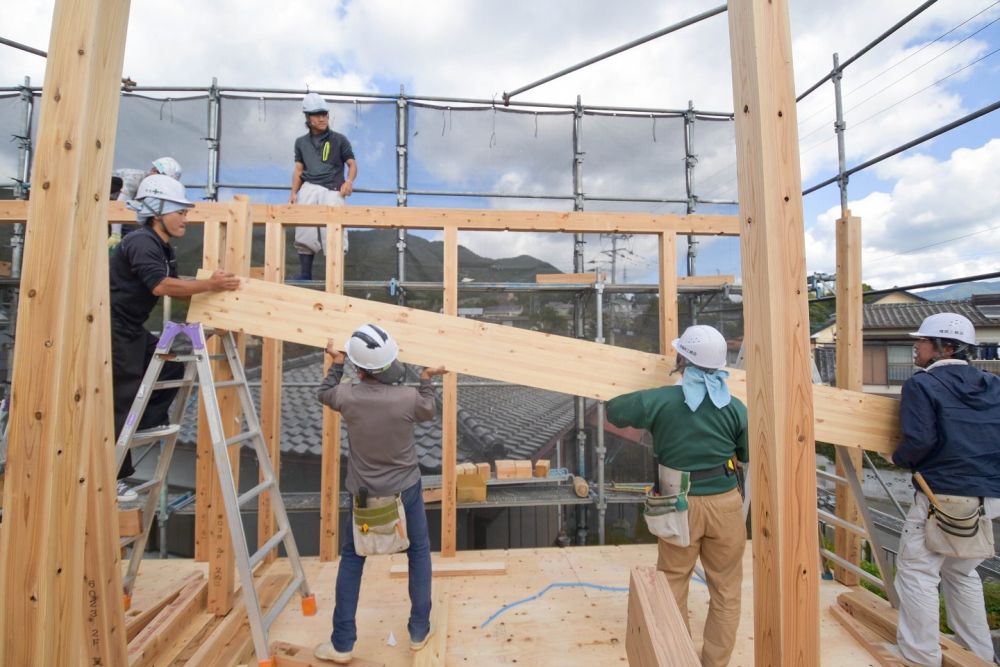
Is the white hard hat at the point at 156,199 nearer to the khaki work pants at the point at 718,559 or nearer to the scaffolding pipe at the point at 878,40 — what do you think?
the khaki work pants at the point at 718,559

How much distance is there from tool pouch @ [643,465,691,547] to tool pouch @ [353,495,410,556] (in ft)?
4.12

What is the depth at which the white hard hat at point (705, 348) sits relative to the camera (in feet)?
7.54

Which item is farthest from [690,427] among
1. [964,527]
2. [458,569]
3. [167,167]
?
[167,167]

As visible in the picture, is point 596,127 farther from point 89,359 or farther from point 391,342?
Result: point 89,359


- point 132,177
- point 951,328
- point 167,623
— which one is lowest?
point 167,623

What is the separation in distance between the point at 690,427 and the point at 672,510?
0.41 metres

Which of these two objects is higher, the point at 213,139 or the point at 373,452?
the point at 213,139

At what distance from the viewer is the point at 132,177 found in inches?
127

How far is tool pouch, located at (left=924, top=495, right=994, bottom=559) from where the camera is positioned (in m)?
2.37

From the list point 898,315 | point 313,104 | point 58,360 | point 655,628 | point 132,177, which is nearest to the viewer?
point 655,628

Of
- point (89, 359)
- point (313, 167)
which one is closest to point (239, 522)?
point (89, 359)

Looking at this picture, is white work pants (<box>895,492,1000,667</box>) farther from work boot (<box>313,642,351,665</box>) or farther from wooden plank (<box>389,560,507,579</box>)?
work boot (<box>313,642,351,665</box>)

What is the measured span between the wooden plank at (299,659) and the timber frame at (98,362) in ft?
3.65

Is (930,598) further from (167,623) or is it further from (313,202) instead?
(313,202)
